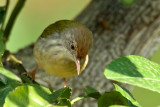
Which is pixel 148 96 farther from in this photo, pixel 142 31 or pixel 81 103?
pixel 81 103

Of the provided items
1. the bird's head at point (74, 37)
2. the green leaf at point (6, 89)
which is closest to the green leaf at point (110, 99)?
the green leaf at point (6, 89)

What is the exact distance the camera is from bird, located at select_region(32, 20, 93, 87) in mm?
2610

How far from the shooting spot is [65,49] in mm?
2811

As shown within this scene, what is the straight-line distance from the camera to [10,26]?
3.00 metres

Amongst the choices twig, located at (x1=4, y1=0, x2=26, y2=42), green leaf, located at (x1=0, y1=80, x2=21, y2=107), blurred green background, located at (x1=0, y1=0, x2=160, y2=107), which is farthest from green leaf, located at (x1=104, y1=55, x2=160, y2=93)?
blurred green background, located at (x1=0, y1=0, x2=160, y2=107)

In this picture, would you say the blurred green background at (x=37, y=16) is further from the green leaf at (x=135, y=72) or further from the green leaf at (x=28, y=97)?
the green leaf at (x=28, y=97)

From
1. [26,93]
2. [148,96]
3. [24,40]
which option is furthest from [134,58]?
[24,40]

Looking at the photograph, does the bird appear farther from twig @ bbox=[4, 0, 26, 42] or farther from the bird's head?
twig @ bbox=[4, 0, 26, 42]

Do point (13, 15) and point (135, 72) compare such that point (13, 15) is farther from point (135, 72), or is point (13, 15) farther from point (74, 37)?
point (135, 72)

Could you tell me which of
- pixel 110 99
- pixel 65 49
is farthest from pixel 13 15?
pixel 110 99

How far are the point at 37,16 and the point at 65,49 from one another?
4246 mm

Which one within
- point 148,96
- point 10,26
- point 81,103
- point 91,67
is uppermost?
point 10,26

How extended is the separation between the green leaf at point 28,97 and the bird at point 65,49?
1.19 meters

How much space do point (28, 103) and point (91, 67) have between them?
258 cm
